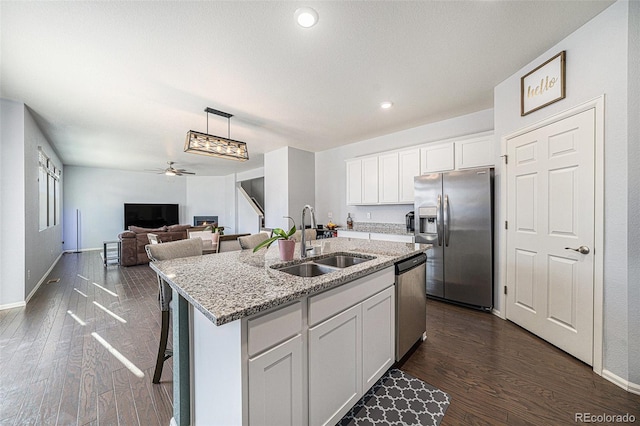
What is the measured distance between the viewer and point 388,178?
14.3 ft

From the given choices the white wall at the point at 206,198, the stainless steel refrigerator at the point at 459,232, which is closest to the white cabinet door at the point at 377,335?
the stainless steel refrigerator at the point at 459,232

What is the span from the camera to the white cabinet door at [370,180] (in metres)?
4.56

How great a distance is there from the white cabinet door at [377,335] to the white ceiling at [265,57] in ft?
6.87

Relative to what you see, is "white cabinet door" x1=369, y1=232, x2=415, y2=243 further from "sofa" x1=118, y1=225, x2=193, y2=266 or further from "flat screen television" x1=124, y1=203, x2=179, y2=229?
"flat screen television" x1=124, y1=203, x2=179, y2=229

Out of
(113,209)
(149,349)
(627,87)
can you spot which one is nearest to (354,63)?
(627,87)

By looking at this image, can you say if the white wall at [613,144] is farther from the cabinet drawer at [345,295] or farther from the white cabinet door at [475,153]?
the cabinet drawer at [345,295]

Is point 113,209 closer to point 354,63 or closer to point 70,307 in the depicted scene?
point 70,307

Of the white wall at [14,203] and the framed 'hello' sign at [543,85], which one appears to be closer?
the framed 'hello' sign at [543,85]

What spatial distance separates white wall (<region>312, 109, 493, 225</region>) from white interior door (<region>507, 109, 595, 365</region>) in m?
1.11

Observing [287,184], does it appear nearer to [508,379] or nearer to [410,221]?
[410,221]

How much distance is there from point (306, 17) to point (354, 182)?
330cm

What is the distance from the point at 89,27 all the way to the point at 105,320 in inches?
116

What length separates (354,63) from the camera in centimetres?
242

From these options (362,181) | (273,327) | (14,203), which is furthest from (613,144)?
(14,203)
